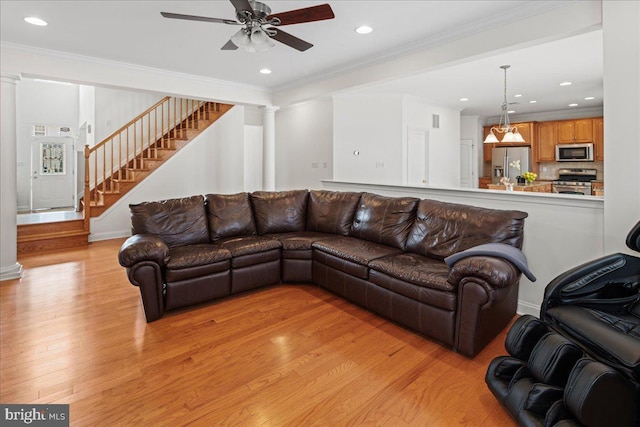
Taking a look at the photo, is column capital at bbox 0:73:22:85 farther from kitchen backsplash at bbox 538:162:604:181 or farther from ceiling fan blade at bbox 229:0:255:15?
kitchen backsplash at bbox 538:162:604:181

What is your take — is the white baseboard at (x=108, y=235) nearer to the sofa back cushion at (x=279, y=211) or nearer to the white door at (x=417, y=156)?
the sofa back cushion at (x=279, y=211)

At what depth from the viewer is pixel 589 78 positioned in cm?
553

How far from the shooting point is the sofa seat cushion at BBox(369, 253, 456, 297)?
8.38 ft

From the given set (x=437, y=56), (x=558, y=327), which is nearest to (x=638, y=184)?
(x=558, y=327)

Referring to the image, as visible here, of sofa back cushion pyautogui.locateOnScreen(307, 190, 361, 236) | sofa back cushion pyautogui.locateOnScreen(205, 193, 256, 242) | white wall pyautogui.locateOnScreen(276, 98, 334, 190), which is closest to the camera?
sofa back cushion pyautogui.locateOnScreen(205, 193, 256, 242)

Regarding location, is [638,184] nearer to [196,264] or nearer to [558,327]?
[558,327]

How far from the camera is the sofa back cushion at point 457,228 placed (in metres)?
2.82

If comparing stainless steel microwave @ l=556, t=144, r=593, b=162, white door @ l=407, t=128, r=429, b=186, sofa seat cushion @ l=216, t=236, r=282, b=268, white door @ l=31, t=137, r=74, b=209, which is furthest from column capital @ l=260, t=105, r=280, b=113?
stainless steel microwave @ l=556, t=144, r=593, b=162

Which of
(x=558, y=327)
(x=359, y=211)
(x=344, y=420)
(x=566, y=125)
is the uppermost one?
(x=566, y=125)

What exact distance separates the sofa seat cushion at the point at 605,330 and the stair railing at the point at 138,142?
23.6 feet

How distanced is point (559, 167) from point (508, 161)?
112 centimetres

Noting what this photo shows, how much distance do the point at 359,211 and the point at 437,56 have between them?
1862 millimetres

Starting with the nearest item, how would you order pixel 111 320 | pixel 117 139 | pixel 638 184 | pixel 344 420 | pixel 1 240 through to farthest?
pixel 344 420
pixel 638 184
pixel 111 320
pixel 1 240
pixel 117 139

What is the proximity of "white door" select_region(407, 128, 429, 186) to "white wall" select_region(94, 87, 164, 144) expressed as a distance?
5.52 meters
